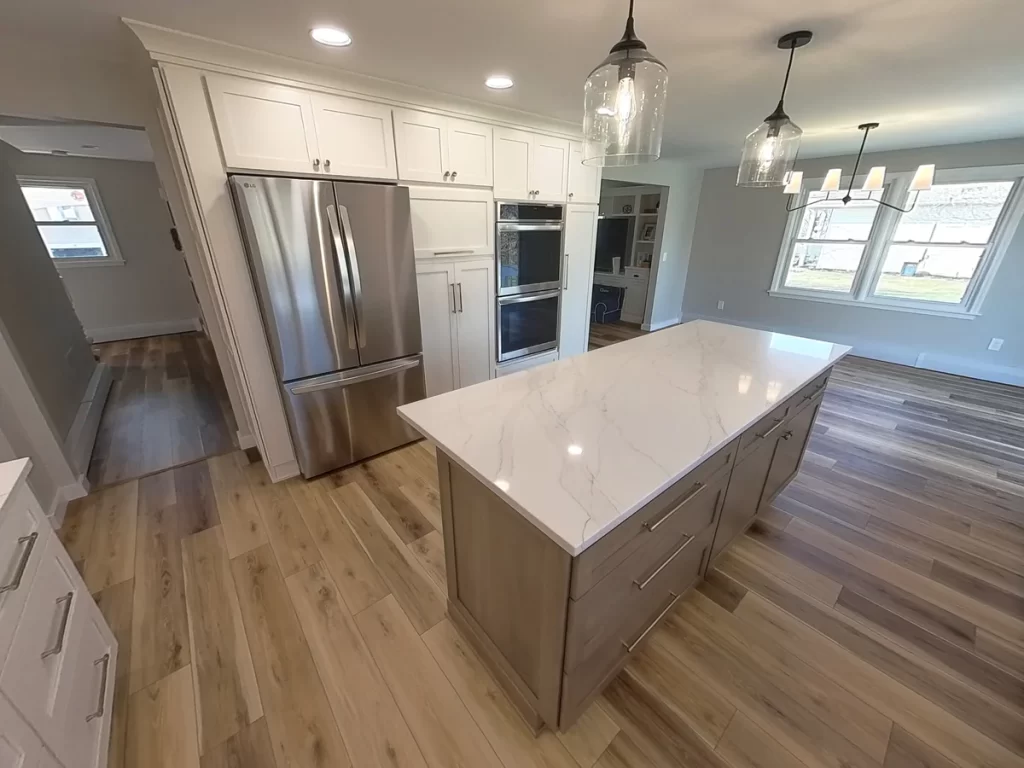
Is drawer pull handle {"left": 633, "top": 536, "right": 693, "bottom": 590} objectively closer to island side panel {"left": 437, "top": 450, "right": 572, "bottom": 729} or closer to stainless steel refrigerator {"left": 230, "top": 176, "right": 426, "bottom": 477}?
island side panel {"left": 437, "top": 450, "right": 572, "bottom": 729}

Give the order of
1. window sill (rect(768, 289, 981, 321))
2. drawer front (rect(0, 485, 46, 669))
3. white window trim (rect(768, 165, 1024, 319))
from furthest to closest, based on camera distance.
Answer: window sill (rect(768, 289, 981, 321)), white window trim (rect(768, 165, 1024, 319)), drawer front (rect(0, 485, 46, 669))

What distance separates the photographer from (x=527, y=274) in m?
3.26

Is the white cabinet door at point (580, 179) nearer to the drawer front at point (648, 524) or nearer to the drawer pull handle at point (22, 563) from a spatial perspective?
the drawer front at point (648, 524)

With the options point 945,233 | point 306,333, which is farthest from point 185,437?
point 945,233

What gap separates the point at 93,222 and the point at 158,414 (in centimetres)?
341

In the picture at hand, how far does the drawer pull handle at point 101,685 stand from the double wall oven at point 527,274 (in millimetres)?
2653

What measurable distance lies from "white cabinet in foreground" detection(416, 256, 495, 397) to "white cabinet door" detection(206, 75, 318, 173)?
2.87ft

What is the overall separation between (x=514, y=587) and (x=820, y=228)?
19.6ft

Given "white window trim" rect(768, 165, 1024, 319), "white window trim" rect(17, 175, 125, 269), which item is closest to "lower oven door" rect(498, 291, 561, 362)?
"white window trim" rect(768, 165, 1024, 319)

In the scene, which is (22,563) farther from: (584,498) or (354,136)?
(354,136)

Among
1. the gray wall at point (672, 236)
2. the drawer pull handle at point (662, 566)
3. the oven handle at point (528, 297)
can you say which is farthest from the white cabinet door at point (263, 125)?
the gray wall at point (672, 236)

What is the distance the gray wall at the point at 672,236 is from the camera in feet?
16.6

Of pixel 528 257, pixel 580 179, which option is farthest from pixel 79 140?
pixel 580 179

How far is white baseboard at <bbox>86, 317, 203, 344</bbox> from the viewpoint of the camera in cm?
505
